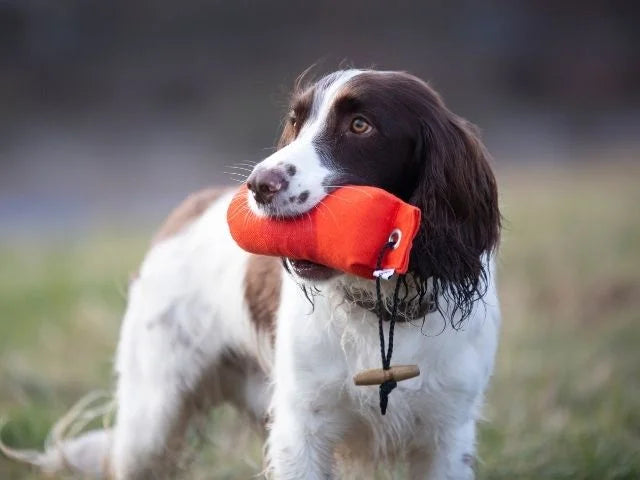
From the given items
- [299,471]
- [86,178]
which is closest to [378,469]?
[299,471]

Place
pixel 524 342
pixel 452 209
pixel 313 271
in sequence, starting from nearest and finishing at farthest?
pixel 313 271
pixel 452 209
pixel 524 342

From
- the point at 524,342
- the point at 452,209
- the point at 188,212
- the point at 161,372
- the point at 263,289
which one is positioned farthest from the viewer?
the point at 524,342

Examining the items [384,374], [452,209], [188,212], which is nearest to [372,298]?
[384,374]

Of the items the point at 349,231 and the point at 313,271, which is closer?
the point at 349,231

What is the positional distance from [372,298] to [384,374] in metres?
0.28

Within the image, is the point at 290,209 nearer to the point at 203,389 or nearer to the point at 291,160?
the point at 291,160

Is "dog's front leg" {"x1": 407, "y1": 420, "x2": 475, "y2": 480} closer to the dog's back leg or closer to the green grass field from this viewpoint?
the green grass field


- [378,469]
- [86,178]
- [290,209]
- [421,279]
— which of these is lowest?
[86,178]

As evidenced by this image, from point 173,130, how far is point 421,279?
1582 cm

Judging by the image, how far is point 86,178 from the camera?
58.3 ft

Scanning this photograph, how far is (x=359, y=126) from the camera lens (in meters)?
3.47

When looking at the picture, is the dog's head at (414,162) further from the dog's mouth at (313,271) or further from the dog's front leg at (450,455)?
the dog's front leg at (450,455)

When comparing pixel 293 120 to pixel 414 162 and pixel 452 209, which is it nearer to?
pixel 414 162

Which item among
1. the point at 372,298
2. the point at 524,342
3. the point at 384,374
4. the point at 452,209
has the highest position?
the point at 452,209
